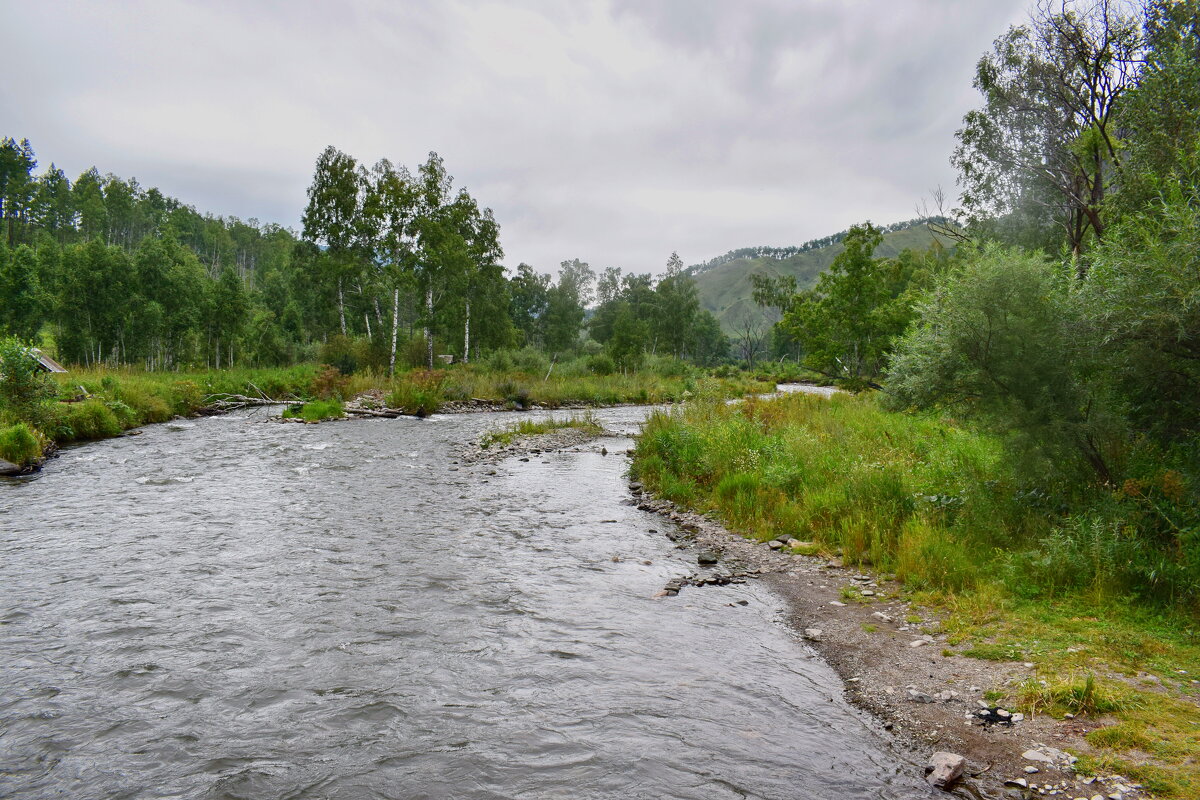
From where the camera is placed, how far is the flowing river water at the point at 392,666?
4.17m

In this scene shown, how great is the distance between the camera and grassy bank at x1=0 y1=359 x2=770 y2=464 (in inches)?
691

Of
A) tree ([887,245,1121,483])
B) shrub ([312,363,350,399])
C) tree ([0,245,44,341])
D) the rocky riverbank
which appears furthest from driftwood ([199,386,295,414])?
tree ([887,245,1121,483])

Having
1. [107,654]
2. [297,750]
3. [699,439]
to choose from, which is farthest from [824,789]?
[699,439]

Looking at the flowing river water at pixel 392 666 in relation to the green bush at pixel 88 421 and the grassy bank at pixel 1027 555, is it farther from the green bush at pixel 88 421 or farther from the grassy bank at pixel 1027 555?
the green bush at pixel 88 421

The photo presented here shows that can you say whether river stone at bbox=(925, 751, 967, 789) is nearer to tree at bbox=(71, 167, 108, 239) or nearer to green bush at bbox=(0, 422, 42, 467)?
green bush at bbox=(0, 422, 42, 467)

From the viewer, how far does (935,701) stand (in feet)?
16.4

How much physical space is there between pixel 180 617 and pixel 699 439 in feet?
36.1

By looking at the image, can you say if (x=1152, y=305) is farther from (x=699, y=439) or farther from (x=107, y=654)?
(x=107, y=654)

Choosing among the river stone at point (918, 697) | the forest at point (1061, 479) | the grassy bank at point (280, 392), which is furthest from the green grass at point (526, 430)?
the river stone at point (918, 697)

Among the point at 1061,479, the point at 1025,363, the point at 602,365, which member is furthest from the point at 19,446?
the point at 602,365

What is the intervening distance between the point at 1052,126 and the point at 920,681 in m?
26.8

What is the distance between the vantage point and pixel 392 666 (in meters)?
5.69

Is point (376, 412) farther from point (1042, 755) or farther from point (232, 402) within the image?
point (1042, 755)

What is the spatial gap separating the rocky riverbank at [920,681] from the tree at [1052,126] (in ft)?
51.3
